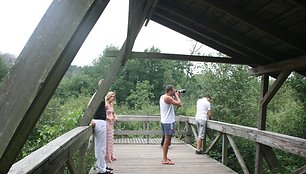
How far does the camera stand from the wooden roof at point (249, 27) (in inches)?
164

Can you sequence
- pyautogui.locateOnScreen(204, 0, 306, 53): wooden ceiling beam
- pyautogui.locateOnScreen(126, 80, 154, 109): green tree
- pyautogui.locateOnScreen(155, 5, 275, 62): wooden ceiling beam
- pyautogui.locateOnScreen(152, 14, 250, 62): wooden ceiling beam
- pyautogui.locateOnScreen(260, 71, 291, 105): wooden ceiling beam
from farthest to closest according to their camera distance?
pyautogui.locateOnScreen(126, 80, 154, 109): green tree
pyautogui.locateOnScreen(152, 14, 250, 62): wooden ceiling beam
pyautogui.locateOnScreen(155, 5, 275, 62): wooden ceiling beam
pyautogui.locateOnScreen(260, 71, 291, 105): wooden ceiling beam
pyautogui.locateOnScreen(204, 0, 306, 53): wooden ceiling beam

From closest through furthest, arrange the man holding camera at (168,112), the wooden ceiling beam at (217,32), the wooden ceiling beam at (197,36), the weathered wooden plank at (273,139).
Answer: the weathered wooden plank at (273,139)
the wooden ceiling beam at (217,32)
the man holding camera at (168,112)
the wooden ceiling beam at (197,36)

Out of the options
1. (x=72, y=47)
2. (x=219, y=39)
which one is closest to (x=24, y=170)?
(x=72, y=47)

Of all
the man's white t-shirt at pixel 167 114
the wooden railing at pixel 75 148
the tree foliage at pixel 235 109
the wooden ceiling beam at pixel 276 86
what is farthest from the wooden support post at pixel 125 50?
the wooden ceiling beam at pixel 276 86

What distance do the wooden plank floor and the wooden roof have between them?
6.67 ft

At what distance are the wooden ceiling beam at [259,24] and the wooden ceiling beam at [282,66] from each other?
200mm

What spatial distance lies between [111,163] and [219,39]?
3095 millimetres

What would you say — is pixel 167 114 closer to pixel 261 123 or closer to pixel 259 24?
pixel 261 123

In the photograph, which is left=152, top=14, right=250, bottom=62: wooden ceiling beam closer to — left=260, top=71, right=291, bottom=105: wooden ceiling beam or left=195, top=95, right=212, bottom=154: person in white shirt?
left=260, top=71, right=291, bottom=105: wooden ceiling beam

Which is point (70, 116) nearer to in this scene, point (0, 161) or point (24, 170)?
point (24, 170)

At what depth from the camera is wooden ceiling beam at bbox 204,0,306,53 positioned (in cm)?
431

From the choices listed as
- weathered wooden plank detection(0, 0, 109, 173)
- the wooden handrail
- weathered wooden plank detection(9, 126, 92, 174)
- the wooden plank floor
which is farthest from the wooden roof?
weathered wooden plank detection(0, 0, 109, 173)

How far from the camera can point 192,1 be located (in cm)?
487

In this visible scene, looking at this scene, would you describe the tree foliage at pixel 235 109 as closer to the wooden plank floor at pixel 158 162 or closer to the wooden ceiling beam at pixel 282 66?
the wooden plank floor at pixel 158 162
